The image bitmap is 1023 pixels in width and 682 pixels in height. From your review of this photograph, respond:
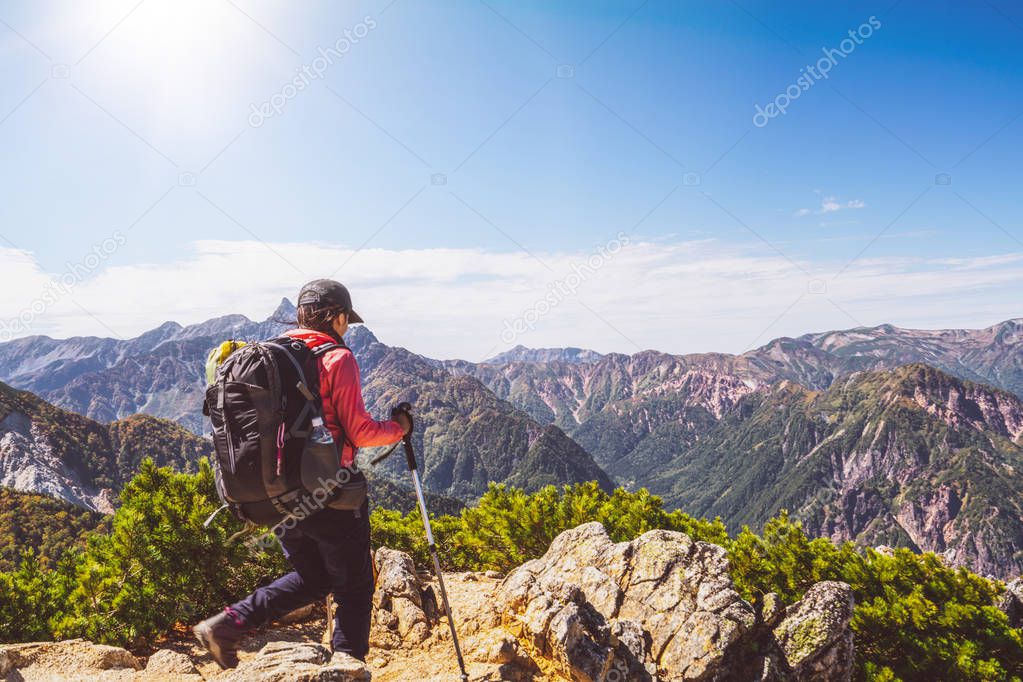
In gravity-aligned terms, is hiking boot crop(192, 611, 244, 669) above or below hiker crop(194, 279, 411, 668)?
below

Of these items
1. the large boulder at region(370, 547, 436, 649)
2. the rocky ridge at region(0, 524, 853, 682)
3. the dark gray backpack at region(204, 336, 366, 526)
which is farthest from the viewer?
the large boulder at region(370, 547, 436, 649)

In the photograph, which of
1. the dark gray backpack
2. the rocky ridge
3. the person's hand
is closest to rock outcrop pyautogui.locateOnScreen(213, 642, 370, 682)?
the rocky ridge

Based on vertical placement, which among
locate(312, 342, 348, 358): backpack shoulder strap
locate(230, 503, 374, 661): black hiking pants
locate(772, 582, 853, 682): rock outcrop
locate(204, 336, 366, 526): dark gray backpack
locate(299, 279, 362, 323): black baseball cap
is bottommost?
locate(772, 582, 853, 682): rock outcrop

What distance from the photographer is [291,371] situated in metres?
5.17

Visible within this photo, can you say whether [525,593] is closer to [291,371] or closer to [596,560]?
[596,560]

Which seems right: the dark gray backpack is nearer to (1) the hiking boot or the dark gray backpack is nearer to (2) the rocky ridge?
(1) the hiking boot

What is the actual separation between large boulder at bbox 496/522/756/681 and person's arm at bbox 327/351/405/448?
16.0ft

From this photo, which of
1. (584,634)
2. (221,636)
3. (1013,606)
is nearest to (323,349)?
(221,636)

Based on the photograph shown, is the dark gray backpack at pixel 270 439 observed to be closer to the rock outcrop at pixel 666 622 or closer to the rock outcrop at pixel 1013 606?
the rock outcrop at pixel 666 622

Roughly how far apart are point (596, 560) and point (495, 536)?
6.11m

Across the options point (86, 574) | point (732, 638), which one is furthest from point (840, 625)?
point (86, 574)

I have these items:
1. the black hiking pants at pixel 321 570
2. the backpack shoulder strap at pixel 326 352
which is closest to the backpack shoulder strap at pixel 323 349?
the backpack shoulder strap at pixel 326 352

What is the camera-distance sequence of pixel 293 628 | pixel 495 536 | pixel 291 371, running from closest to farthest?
pixel 291 371
pixel 293 628
pixel 495 536

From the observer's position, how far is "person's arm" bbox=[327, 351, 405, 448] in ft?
17.4
